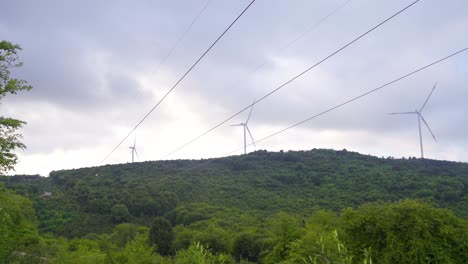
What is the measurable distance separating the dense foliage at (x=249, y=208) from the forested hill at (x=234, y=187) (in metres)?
0.22

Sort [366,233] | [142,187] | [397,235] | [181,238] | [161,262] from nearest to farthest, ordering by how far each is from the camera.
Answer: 1. [397,235]
2. [366,233]
3. [161,262]
4. [181,238]
5. [142,187]

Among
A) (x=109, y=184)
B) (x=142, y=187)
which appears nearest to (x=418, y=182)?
(x=142, y=187)

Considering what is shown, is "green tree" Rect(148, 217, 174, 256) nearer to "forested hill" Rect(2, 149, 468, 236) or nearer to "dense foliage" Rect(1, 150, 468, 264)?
"dense foliage" Rect(1, 150, 468, 264)

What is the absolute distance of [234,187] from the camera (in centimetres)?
8619

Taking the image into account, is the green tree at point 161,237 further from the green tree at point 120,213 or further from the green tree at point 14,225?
the green tree at point 14,225

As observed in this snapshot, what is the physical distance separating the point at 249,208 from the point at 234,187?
13.4 meters

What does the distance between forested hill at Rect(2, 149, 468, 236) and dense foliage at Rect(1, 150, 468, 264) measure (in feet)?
0.71

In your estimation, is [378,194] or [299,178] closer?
[378,194]

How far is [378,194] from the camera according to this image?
221 feet

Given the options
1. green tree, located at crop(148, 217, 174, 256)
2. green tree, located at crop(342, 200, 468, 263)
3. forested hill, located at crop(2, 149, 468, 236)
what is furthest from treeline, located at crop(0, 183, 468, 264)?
forested hill, located at crop(2, 149, 468, 236)

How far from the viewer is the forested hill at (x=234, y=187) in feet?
221

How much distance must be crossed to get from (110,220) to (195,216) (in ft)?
45.2

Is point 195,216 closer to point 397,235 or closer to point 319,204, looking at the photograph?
point 319,204

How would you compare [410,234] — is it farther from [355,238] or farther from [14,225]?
[14,225]
